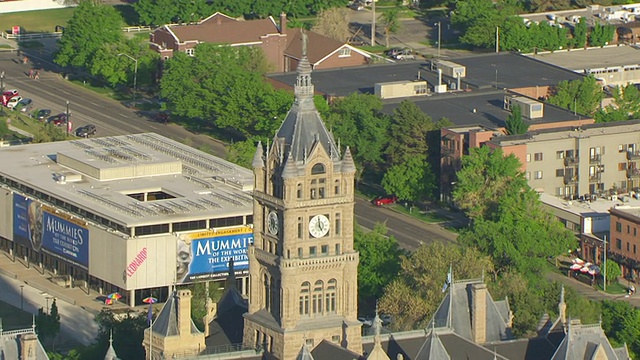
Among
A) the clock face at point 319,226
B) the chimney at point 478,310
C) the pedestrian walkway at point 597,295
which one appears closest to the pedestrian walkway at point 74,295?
the pedestrian walkway at point 597,295

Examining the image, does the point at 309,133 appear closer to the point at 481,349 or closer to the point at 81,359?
the point at 481,349

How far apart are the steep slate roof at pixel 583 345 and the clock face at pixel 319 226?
15.3 metres

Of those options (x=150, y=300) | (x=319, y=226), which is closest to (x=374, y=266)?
(x=150, y=300)

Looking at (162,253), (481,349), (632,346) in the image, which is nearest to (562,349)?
(481,349)

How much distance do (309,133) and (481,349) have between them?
16.3 m

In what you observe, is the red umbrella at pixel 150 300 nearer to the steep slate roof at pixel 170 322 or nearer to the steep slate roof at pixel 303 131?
the steep slate roof at pixel 170 322

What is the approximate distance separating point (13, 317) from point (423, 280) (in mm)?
33558

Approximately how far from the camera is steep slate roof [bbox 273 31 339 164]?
142500mm

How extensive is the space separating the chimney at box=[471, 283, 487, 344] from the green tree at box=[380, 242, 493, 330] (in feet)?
46.7

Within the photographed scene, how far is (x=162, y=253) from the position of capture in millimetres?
192625

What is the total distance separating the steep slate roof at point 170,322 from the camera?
5787 inches

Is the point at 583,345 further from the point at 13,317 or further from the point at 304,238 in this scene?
the point at 13,317

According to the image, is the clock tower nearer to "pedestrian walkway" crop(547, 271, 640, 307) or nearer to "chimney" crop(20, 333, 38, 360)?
"chimney" crop(20, 333, 38, 360)

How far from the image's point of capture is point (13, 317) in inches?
7372
